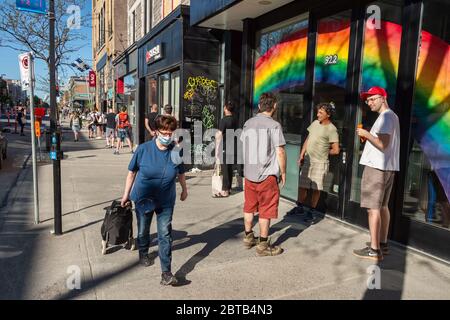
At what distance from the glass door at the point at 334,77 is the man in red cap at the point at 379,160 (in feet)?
4.74

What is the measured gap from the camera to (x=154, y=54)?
12789 millimetres

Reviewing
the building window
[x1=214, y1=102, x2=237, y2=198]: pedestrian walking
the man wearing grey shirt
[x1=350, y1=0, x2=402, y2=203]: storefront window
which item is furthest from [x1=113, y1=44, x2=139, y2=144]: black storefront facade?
the man wearing grey shirt

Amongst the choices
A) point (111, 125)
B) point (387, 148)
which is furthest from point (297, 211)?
point (111, 125)

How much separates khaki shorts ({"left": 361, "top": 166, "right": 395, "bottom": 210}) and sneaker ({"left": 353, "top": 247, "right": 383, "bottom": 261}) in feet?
1.76

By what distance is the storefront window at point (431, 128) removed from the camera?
446cm

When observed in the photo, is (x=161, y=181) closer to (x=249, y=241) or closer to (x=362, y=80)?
(x=249, y=241)

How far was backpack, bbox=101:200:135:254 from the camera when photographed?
4363 millimetres

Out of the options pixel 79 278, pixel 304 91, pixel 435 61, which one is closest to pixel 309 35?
pixel 304 91

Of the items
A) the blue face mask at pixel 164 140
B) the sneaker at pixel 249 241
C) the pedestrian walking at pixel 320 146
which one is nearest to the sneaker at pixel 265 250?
the sneaker at pixel 249 241

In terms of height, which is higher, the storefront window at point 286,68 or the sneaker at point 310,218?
the storefront window at point 286,68

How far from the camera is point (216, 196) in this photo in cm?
752

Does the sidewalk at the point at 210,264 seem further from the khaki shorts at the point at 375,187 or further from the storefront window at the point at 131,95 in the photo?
the storefront window at the point at 131,95

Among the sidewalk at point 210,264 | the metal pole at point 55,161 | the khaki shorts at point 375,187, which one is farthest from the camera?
the metal pole at point 55,161

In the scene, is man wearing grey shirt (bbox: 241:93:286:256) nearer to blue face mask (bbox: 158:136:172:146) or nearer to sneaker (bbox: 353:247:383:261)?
sneaker (bbox: 353:247:383:261)
